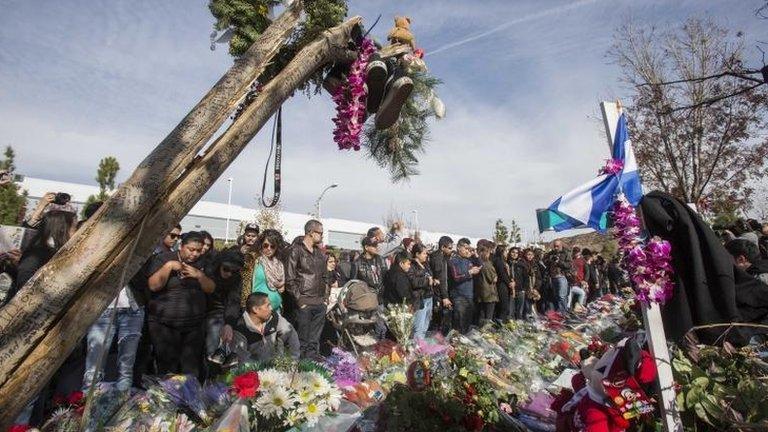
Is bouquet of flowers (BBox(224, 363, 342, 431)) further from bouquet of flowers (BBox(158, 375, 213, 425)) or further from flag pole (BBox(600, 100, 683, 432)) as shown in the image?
flag pole (BBox(600, 100, 683, 432))

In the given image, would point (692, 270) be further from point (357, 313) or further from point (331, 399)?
point (357, 313)

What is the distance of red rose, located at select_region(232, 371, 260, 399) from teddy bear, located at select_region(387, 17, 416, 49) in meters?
2.13

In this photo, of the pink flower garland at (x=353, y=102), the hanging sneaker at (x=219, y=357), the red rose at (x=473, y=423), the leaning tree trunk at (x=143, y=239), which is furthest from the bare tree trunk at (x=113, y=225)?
the hanging sneaker at (x=219, y=357)

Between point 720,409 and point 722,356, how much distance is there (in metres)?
0.62

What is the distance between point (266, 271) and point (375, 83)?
133 inches

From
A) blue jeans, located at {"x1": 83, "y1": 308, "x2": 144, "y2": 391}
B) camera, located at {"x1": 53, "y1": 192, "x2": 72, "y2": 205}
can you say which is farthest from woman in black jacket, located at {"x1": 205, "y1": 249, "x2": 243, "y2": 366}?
camera, located at {"x1": 53, "y1": 192, "x2": 72, "y2": 205}

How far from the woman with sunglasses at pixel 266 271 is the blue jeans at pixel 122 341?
1098 mm

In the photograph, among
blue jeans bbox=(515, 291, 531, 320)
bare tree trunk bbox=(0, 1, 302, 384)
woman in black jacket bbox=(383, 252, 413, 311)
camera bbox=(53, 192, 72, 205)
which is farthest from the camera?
blue jeans bbox=(515, 291, 531, 320)

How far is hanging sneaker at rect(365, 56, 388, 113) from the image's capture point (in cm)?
233

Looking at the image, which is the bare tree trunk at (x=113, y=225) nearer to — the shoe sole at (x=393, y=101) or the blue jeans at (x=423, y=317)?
the shoe sole at (x=393, y=101)

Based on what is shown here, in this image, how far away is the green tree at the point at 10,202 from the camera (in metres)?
22.4

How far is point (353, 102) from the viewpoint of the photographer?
2.45 m

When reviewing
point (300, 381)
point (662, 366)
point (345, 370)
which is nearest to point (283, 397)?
point (300, 381)

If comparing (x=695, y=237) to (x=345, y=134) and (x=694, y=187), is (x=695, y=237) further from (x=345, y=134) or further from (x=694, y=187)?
(x=694, y=187)
